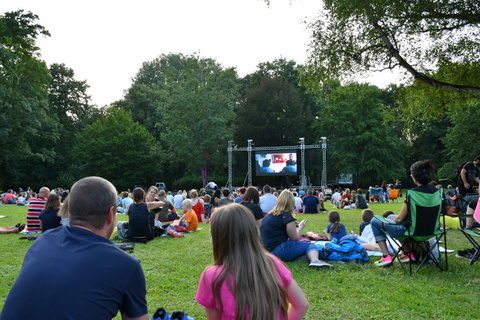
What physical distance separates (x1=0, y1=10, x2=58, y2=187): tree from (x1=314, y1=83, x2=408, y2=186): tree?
2529 cm

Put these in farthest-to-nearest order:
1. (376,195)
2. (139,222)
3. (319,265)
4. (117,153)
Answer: (117,153) → (376,195) → (139,222) → (319,265)

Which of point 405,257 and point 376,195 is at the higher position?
point 405,257

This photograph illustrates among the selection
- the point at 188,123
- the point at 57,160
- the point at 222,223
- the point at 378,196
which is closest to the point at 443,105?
the point at 378,196

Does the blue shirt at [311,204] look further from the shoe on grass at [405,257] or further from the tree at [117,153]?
the tree at [117,153]

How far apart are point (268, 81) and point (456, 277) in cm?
3895

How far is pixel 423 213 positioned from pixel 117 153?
39.7 meters

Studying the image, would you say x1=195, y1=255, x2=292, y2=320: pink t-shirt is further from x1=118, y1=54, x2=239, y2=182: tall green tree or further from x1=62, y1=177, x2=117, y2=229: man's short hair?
x1=118, y1=54, x2=239, y2=182: tall green tree

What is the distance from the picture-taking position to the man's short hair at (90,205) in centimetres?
205

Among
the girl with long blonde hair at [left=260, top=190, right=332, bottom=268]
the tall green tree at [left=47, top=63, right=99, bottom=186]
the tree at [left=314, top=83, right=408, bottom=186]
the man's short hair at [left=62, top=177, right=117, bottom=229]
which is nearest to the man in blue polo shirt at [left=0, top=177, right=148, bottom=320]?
the man's short hair at [left=62, top=177, right=117, bottom=229]

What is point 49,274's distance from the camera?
1.85 m

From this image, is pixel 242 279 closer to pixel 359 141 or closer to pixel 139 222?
pixel 139 222

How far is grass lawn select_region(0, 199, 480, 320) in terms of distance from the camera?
417 cm

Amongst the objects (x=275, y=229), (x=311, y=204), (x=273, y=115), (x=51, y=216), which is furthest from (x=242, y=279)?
(x=273, y=115)

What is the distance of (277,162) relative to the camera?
104ft
